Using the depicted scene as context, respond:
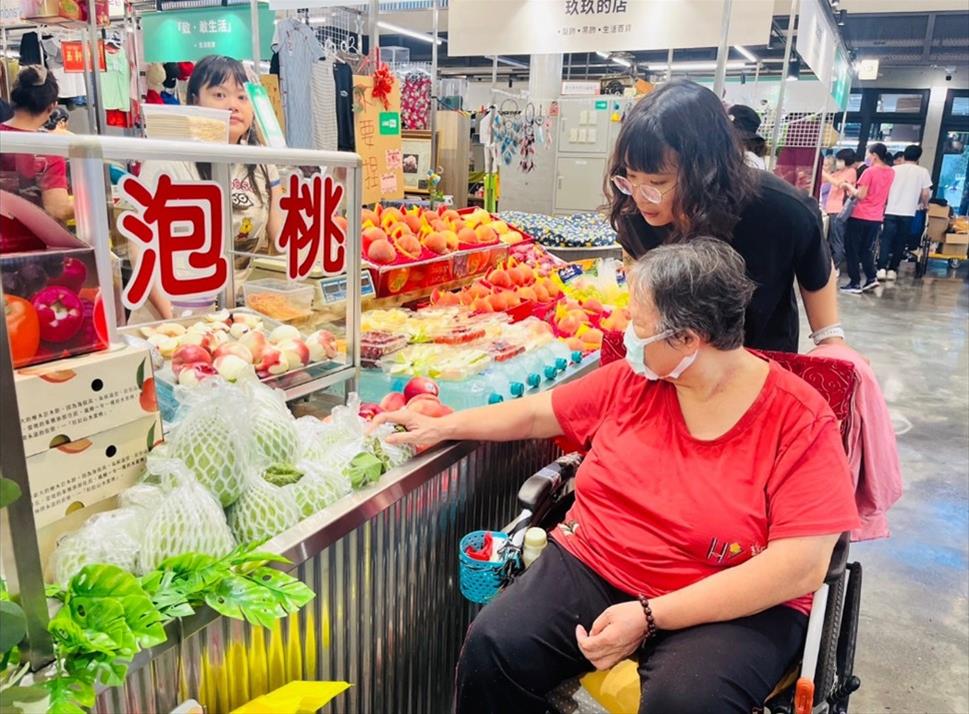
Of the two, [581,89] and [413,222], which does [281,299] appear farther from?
[581,89]

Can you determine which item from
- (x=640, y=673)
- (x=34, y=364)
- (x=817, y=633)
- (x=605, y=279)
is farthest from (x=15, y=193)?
(x=605, y=279)

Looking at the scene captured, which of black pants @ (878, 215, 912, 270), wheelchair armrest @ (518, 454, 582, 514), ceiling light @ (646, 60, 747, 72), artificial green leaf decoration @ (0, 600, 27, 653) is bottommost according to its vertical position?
black pants @ (878, 215, 912, 270)

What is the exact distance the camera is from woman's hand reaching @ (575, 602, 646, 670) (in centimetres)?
149

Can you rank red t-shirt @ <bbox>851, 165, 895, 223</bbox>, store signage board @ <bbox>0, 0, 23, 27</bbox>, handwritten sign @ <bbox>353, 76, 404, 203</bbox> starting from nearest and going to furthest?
1. handwritten sign @ <bbox>353, 76, 404, 203</bbox>
2. store signage board @ <bbox>0, 0, 23, 27</bbox>
3. red t-shirt @ <bbox>851, 165, 895, 223</bbox>

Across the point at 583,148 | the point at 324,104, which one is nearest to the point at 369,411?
the point at 324,104

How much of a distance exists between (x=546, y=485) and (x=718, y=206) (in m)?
0.82

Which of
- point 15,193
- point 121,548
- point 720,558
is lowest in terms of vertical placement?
point 720,558

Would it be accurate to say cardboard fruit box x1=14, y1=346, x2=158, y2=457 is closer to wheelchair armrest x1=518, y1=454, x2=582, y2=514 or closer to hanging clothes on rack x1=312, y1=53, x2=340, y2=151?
wheelchair armrest x1=518, y1=454, x2=582, y2=514

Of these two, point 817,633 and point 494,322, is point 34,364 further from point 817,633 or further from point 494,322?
point 494,322

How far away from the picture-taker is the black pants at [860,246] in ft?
34.8

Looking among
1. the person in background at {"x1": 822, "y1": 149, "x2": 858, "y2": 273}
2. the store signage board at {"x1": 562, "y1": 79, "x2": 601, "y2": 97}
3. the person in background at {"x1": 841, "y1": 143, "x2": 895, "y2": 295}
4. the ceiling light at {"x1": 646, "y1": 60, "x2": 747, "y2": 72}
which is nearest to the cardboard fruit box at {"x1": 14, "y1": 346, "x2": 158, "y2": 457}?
the store signage board at {"x1": 562, "y1": 79, "x2": 601, "y2": 97}

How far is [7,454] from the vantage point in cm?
94

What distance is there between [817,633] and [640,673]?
37 centimetres

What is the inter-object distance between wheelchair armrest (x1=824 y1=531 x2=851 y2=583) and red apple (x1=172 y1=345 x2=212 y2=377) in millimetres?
1482
